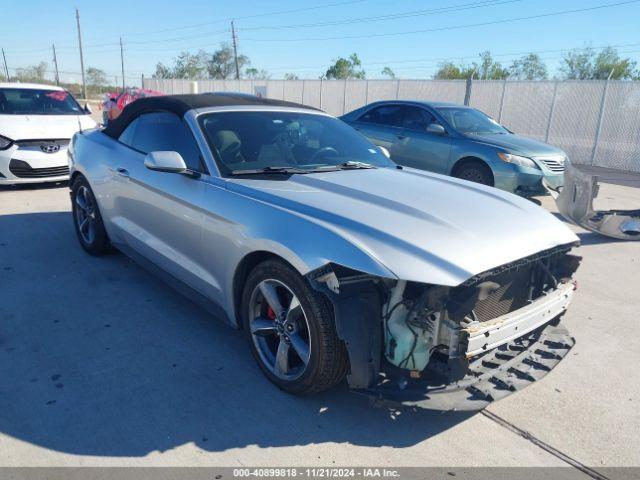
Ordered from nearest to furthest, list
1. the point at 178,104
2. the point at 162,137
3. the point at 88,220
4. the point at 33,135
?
the point at 178,104 → the point at 162,137 → the point at 88,220 → the point at 33,135

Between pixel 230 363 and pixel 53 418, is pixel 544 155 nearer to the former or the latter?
pixel 230 363

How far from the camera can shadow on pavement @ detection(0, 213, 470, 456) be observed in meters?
2.57

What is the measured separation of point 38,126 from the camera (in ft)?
26.3

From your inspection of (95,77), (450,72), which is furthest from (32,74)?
(450,72)

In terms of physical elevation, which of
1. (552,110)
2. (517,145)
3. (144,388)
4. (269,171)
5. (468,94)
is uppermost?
(468,94)

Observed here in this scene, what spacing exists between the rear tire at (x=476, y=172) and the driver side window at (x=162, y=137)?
515cm

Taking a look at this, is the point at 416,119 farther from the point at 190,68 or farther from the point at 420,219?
the point at 190,68

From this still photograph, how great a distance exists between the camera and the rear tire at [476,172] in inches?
304

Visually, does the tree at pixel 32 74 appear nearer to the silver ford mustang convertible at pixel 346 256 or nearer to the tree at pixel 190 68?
the tree at pixel 190 68

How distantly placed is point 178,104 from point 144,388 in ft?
6.95

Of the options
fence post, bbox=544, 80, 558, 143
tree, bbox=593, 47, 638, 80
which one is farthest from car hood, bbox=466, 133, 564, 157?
tree, bbox=593, 47, 638, 80

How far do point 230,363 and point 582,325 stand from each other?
2.76 m

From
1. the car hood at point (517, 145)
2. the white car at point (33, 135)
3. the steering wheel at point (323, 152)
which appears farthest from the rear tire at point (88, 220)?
the car hood at point (517, 145)

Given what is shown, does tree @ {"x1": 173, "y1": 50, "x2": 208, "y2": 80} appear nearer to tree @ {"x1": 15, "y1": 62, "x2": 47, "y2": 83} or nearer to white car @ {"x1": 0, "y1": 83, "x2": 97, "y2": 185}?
tree @ {"x1": 15, "y1": 62, "x2": 47, "y2": 83}
